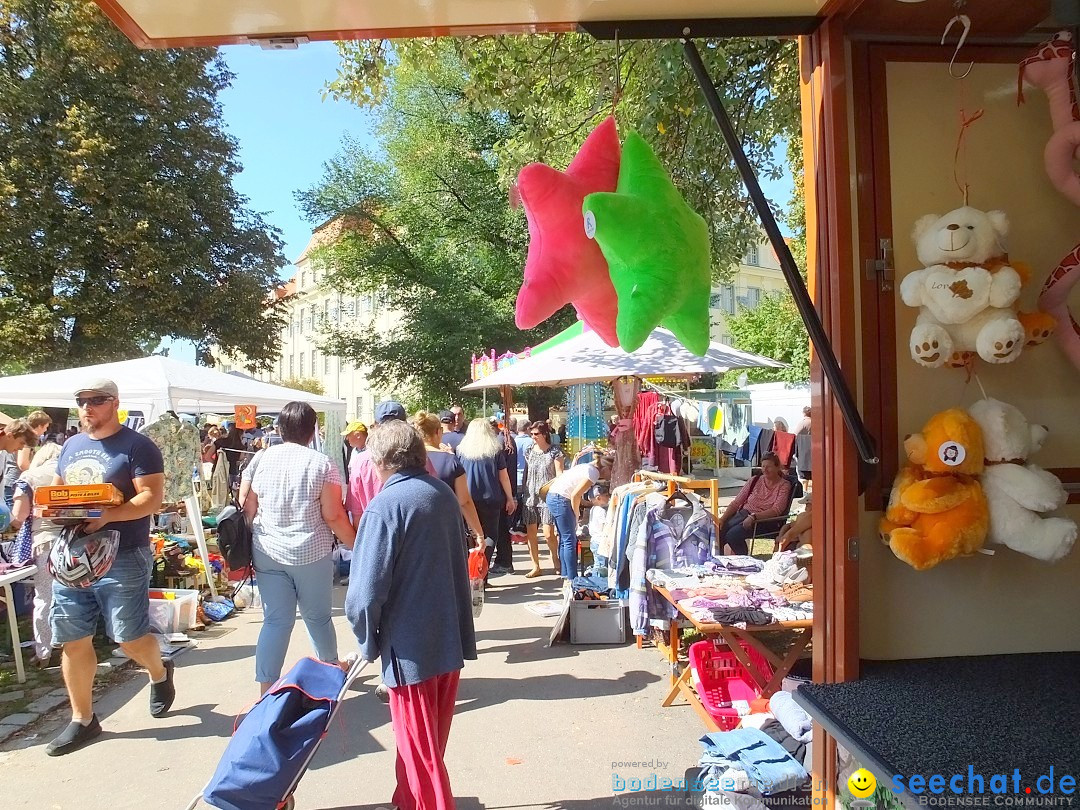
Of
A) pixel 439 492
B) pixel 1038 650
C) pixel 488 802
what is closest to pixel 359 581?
pixel 439 492

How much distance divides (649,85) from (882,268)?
3.47 metres

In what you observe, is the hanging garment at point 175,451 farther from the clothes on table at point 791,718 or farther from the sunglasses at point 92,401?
the clothes on table at point 791,718

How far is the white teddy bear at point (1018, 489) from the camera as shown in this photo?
1.88 meters

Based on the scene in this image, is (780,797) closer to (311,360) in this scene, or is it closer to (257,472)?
(257,472)

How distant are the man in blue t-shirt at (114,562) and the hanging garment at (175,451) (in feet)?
11.4

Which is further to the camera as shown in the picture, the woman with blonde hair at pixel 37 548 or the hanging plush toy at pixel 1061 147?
the woman with blonde hair at pixel 37 548

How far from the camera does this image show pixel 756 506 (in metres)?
7.28

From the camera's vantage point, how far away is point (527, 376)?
706 cm

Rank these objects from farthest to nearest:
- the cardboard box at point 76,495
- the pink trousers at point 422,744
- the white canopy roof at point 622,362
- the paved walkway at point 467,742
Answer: the white canopy roof at point 622,362 < the cardboard box at point 76,495 < the paved walkway at point 467,742 < the pink trousers at point 422,744

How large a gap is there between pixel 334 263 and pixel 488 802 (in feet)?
72.0

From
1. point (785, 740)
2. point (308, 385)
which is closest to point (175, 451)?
point (785, 740)

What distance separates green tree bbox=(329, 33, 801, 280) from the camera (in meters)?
4.72

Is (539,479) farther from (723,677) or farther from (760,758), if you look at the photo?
(760,758)

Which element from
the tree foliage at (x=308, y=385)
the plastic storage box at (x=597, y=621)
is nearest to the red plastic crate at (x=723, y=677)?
the plastic storage box at (x=597, y=621)
